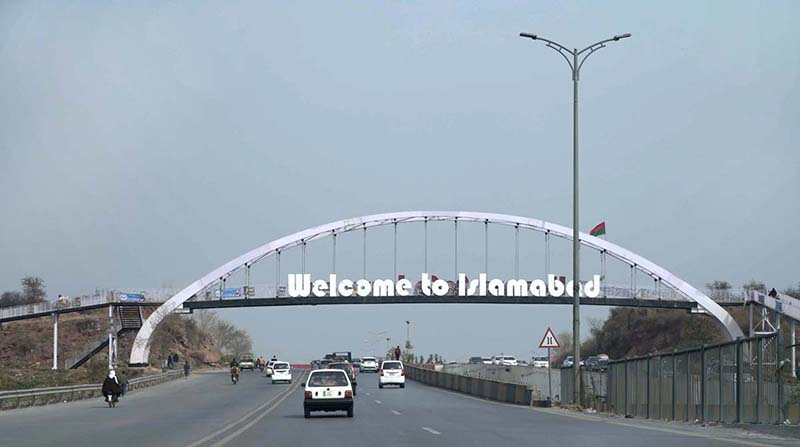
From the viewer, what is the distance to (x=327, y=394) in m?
33.8

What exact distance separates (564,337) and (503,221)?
4531 centimetres

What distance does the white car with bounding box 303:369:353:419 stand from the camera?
3359 centimetres

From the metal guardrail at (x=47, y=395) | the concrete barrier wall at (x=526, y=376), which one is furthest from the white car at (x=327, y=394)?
the metal guardrail at (x=47, y=395)

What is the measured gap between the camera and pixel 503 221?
111875 mm

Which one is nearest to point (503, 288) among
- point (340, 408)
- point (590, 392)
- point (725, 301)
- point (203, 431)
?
point (725, 301)

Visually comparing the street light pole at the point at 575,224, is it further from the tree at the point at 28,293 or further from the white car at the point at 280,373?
the tree at the point at 28,293

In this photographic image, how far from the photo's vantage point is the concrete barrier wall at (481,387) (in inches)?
1816

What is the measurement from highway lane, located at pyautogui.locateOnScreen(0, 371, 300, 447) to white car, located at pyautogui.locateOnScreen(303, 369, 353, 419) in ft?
8.02

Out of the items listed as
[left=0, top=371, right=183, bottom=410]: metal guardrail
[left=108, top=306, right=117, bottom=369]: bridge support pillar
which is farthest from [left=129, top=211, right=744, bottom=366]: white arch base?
[left=0, top=371, right=183, bottom=410]: metal guardrail

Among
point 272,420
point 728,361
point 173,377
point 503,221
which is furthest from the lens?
point 503,221

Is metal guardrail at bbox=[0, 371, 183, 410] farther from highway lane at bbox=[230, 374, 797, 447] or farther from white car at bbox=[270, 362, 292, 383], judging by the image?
highway lane at bbox=[230, 374, 797, 447]

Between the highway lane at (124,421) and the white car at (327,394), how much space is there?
244cm

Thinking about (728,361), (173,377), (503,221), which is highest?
(503,221)

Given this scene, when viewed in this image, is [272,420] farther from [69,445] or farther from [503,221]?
[503,221]
